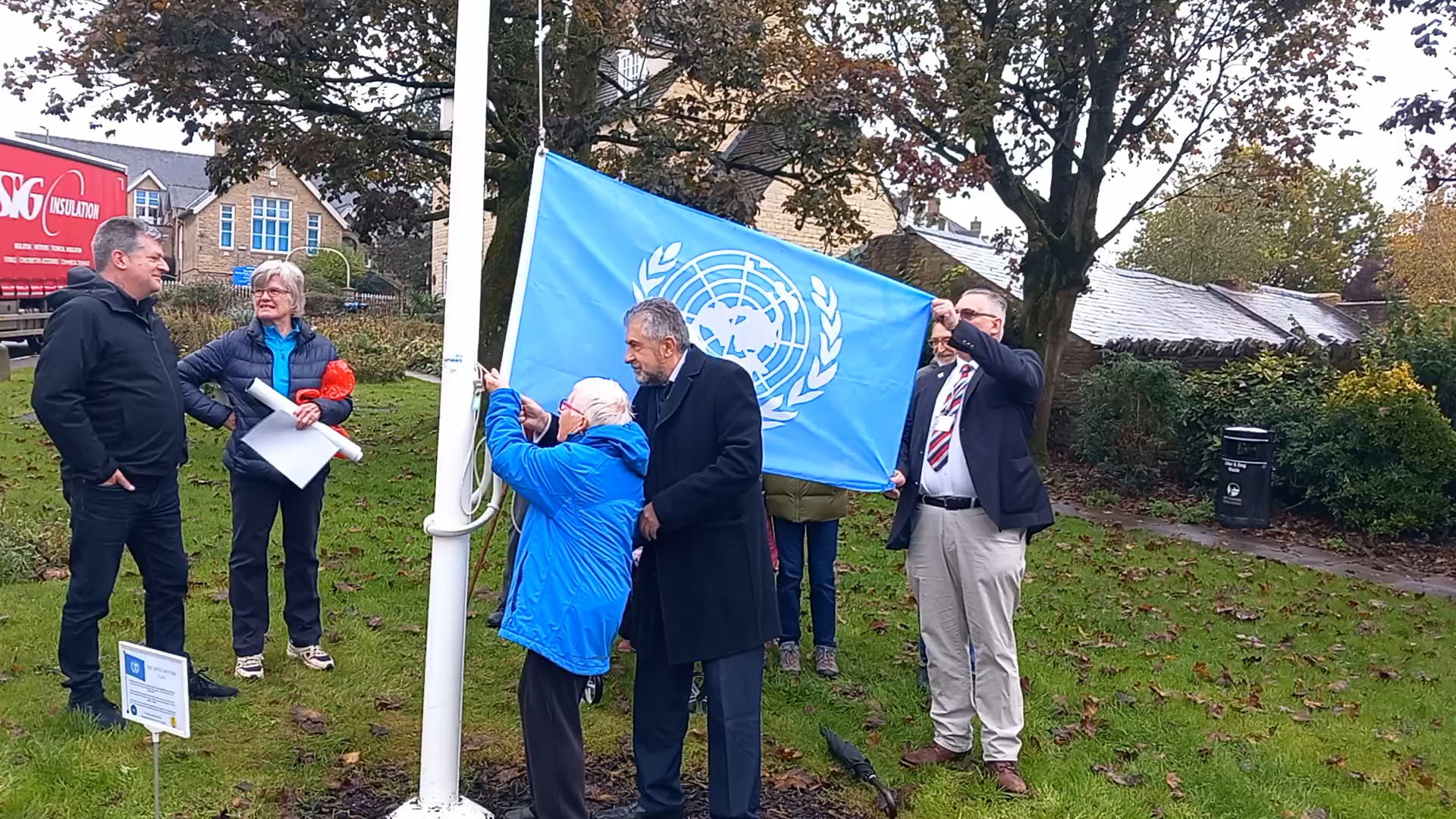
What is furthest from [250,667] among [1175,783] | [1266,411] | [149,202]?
[149,202]

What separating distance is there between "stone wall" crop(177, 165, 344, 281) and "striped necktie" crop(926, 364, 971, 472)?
52.3 meters

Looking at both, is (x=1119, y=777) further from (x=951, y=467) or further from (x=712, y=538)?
(x=712, y=538)

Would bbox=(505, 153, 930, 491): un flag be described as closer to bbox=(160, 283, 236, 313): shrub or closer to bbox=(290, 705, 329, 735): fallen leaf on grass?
bbox=(290, 705, 329, 735): fallen leaf on grass

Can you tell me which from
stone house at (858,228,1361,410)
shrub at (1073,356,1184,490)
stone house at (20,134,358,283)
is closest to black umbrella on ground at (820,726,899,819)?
shrub at (1073,356,1184,490)

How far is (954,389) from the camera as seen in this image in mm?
4969

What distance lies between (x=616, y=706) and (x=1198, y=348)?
15121 millimetres

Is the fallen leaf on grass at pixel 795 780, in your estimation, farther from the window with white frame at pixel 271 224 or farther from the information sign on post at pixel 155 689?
the window with white frame at pixel 271 224

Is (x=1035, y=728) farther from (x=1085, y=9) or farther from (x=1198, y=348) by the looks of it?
(x=1198, y=348)

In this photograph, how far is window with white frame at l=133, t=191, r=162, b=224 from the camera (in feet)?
184

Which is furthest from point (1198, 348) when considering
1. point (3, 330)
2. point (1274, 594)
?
point (3, 330)

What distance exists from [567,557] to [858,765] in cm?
195

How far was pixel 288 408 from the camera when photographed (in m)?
5.04

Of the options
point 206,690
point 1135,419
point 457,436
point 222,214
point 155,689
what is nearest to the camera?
point 155,689

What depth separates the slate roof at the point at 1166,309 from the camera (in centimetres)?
2025
